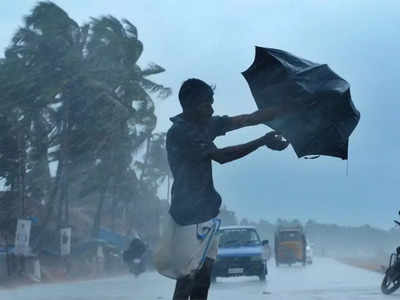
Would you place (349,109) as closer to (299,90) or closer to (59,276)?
(299,90)

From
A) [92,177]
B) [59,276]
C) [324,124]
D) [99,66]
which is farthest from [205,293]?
[92,177]

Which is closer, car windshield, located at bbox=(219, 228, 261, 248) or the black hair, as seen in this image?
the black hair

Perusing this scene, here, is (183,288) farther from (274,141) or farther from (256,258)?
(256,258)

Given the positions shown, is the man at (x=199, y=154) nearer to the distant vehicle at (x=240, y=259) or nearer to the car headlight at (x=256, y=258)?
the distant vehicle at (x=240, y=259)

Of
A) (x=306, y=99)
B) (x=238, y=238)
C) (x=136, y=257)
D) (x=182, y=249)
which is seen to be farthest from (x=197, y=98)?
(x=136, y=257)

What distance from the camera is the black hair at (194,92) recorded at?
4324 mm

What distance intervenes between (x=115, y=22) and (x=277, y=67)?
144 ft

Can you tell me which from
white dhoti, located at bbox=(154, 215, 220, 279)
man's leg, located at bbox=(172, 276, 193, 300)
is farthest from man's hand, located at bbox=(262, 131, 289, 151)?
man's leg, located at bbox=(172, 276, 193, 300)

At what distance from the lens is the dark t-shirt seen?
13.8 feet

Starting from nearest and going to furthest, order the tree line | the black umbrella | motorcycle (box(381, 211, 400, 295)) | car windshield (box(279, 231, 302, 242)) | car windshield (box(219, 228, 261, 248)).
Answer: the black umbrella
motorcycle (box(381, 211, 400, 295))
car windshield (box(219, 228, 261, 248))
the tree line
car windshield (box(279, 231, 302, 242))

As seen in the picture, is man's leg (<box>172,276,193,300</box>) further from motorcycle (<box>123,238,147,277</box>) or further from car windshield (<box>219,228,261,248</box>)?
motorcycle (<box>123,238,147,277</box>)

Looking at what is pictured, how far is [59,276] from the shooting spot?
40875mm

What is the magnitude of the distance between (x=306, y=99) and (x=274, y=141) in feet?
0.89

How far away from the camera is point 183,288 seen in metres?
4.22
